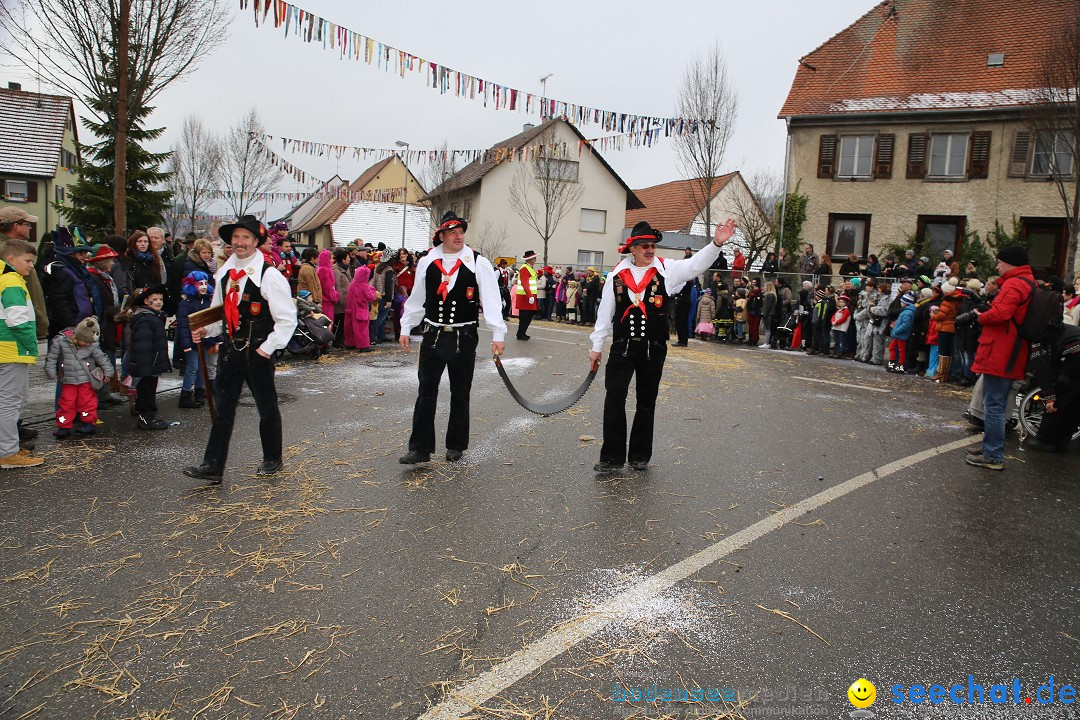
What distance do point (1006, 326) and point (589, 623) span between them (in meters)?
5.53

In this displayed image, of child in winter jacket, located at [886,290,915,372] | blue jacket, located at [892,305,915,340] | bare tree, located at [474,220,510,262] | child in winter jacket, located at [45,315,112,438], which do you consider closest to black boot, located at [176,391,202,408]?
child in winter jacket, located at [45,315,112,438]

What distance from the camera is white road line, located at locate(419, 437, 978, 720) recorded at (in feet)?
A: 10.1

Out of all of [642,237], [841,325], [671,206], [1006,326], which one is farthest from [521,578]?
[671,206]

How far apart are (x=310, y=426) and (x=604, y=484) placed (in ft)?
11.4

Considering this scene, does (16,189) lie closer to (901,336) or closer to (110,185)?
(110,185)

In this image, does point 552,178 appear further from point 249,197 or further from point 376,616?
point 376,616

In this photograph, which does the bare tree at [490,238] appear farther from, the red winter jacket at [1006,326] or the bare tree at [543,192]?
the red winter jacket at [1006,326]

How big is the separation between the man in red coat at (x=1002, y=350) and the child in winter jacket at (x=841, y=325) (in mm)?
9353

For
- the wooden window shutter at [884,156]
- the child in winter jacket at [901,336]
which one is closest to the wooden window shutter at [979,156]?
the wooden window shutter at [884,156]

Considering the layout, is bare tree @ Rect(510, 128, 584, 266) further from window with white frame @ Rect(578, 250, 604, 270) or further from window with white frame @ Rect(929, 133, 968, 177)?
window with white frame @ Rect(929, 133, 968, 177)

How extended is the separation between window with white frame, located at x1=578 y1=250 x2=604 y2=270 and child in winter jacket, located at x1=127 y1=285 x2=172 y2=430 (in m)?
37.6

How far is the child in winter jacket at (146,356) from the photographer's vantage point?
7492 millimetres

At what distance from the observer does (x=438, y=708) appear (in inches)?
119

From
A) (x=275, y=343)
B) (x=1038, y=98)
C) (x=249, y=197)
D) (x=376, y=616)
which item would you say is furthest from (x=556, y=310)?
(x=249, y=197)
